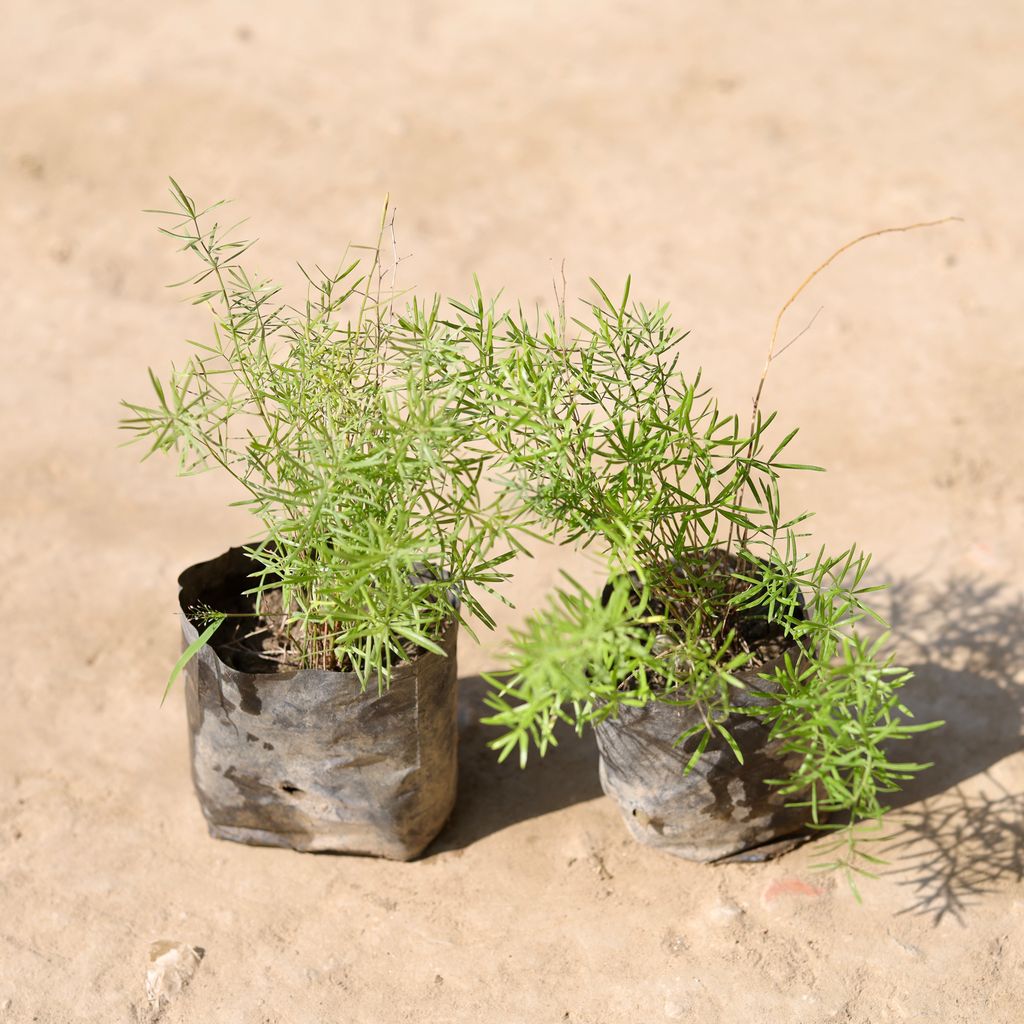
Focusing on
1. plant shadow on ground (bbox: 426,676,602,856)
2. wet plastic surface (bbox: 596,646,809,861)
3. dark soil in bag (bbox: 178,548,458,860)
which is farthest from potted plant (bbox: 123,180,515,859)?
wet plastic surface (bbox: 596,646,809,861)

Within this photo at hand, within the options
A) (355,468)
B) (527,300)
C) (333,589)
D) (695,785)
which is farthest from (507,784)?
(527,300)

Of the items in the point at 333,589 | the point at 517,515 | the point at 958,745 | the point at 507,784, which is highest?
the point at 517,515

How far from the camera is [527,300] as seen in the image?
4172mm

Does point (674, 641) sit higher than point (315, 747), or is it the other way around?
point (674, 641)

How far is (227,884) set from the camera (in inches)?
96.9

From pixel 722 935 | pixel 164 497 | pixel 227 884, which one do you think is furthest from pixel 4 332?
pixel 722 935

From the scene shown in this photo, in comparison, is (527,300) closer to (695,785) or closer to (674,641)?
(674,641)

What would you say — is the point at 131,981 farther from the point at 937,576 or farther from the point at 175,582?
the point at 937,576

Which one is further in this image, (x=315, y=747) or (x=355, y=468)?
(x=315, y=747)

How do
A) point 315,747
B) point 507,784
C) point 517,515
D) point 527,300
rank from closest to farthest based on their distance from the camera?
point 517,515, point 315,747, point 507,784, point 527,300

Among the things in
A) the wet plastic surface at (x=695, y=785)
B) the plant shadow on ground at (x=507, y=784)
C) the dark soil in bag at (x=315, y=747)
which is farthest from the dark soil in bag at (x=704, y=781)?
the dark soil in bag at (x=315, y=747)

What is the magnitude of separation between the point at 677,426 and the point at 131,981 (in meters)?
1.33

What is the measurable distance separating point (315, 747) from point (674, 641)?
67cm

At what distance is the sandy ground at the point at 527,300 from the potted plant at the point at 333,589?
0.18 m
